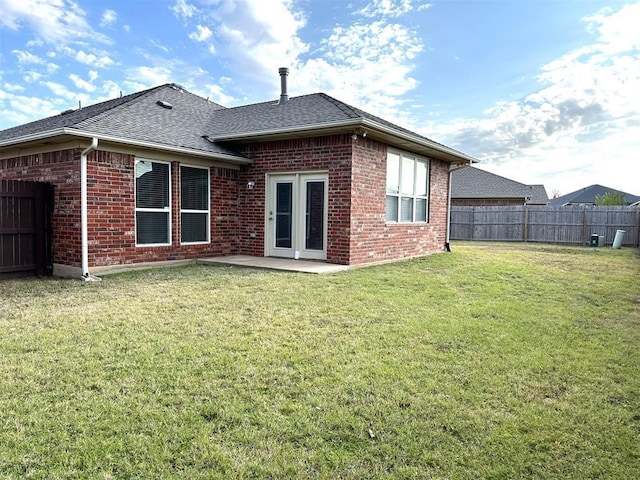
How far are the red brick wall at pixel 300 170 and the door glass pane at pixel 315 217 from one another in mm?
281

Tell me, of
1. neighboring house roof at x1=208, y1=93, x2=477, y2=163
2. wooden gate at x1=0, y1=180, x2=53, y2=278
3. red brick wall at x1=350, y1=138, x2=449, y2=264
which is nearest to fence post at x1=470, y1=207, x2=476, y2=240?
neighboring house roof at x1=208, y1=93, x2=477, y2=163

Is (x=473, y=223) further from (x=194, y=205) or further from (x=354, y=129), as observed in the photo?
(x=194, y=205)

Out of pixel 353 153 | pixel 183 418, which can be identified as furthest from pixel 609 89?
pixel 183 418

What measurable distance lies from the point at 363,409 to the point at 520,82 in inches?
559

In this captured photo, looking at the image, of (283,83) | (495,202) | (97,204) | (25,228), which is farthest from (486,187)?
(25,228)

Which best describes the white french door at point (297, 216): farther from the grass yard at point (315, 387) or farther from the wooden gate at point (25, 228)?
the wooden gate at point (25, 228)

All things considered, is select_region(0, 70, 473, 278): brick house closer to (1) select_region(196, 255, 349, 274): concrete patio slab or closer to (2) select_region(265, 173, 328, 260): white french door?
(2) select_region(265, 173, 328, 260): white french door

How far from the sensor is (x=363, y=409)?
2766 mm

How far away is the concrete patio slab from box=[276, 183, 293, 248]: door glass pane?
0.50 meters

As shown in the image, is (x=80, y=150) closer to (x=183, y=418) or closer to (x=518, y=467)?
(x=183, y=418)

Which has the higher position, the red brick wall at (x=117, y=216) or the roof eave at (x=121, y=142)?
the roof eave at (x=121, y=142)

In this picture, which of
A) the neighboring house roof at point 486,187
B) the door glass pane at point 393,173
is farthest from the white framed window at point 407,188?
the neighboring house roof at point 486,187

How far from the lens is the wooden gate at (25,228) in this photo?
7.45 m

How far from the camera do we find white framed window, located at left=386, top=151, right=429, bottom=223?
1042cm
